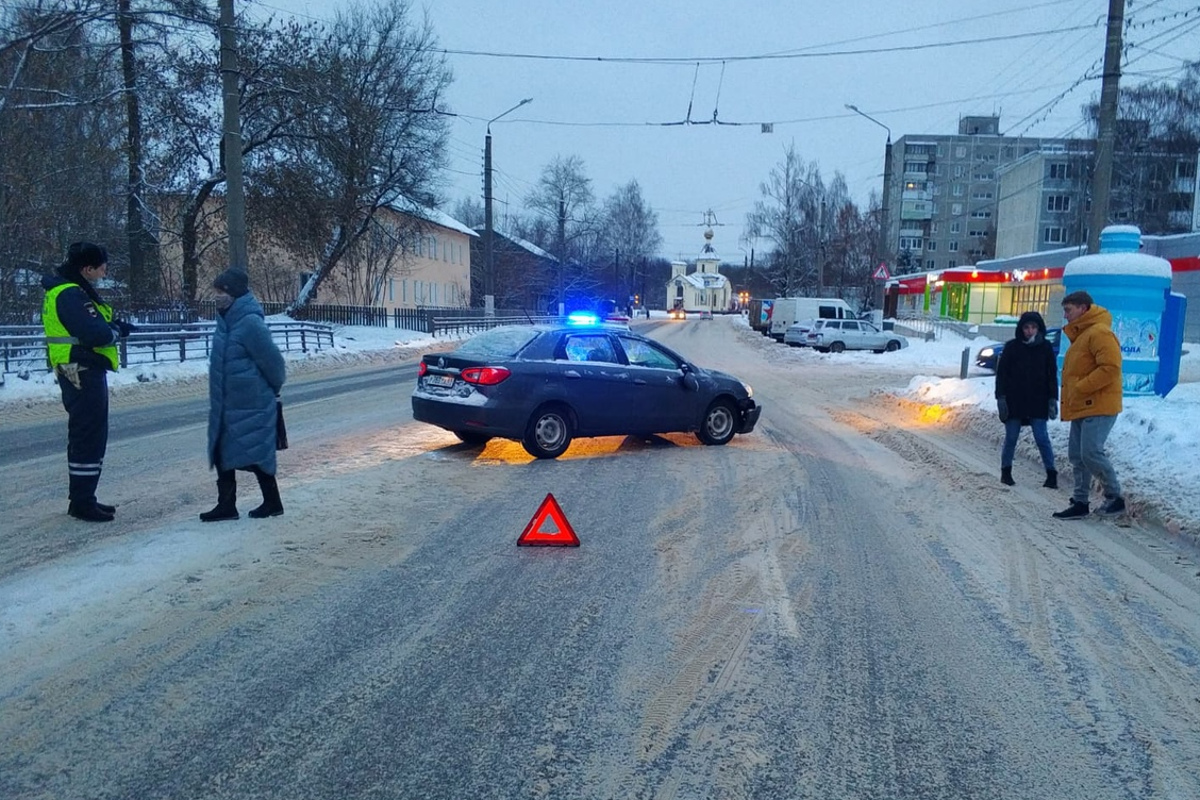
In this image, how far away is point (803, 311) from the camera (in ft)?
135

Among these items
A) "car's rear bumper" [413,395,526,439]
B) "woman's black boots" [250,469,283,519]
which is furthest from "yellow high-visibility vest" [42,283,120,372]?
"car's rear bumper" [413,395,526,439]

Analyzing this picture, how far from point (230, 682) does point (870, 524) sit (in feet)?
16.2

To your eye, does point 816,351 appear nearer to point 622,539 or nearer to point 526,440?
point 526,440

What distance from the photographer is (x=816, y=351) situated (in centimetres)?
3491

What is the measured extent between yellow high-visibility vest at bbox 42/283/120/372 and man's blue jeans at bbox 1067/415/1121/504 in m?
7.53

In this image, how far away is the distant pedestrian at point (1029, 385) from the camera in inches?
331

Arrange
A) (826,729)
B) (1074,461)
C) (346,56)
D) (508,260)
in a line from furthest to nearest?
(508,260)
(346,56)
(1074,461)
(826,729)

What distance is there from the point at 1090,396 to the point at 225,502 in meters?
6.84

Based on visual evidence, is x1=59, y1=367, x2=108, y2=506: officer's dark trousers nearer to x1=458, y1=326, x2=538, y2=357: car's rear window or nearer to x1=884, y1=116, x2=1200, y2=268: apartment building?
x1=458, y1=326, x2=538, y2=357: car's rear window

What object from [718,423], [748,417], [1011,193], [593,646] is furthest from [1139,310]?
[1011,193]

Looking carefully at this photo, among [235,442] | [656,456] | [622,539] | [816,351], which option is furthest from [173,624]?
[816,351]

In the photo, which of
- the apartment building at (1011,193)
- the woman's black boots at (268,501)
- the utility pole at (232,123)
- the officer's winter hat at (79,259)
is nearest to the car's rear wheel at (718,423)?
the woman's black boots at (268,501)

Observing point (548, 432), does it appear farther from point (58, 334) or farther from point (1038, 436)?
point (1038, 436)

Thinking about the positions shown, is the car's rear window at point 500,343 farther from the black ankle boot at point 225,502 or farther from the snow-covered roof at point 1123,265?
the snow-covered roof at point 1123,265
